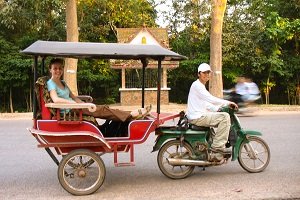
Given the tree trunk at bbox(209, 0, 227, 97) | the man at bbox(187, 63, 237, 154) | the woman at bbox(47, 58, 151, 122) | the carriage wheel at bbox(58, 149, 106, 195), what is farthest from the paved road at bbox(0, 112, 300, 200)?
the tree trunk at bbox(209, 0, 227, 97)

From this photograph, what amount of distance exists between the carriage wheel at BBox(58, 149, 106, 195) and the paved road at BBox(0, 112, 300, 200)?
129 millimetres

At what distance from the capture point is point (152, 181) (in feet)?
21.2

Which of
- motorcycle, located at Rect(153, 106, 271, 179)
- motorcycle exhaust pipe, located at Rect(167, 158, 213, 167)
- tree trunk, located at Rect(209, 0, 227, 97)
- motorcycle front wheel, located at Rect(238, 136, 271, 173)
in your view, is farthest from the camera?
tree trunk, located at Rect(209, 0, 227, 97)

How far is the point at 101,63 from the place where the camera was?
24078mm

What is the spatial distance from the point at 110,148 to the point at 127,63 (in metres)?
15.3

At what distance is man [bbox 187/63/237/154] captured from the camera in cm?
648

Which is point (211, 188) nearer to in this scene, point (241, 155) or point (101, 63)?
point (241, 155)

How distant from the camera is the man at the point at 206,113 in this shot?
648 centimetres

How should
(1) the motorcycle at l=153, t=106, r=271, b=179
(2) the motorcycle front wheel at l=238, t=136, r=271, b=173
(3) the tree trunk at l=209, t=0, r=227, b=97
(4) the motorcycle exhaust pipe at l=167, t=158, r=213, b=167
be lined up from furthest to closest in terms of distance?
1. (3) the tree trunk at l=209, t=0, r=227, b=97
2. (2) the motorcycle front wheel at l=238, t=136, r=271, b=173
3. (1) the motorcycle at l=153, t=106, r=271, b=179
4. (4) the motorcycle exhaust pipe at l=167, t=158, r=213, b=167

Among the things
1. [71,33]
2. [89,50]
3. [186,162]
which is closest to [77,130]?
[89,50]

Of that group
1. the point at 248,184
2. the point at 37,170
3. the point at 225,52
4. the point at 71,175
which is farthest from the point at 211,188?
the point at 225,52

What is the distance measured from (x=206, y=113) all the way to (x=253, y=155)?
3.75 ft

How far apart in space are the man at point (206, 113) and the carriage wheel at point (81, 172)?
5.50 ft

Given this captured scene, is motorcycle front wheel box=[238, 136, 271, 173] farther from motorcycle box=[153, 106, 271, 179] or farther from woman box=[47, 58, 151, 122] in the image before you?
woman box=[47, 58, 151, 122]
